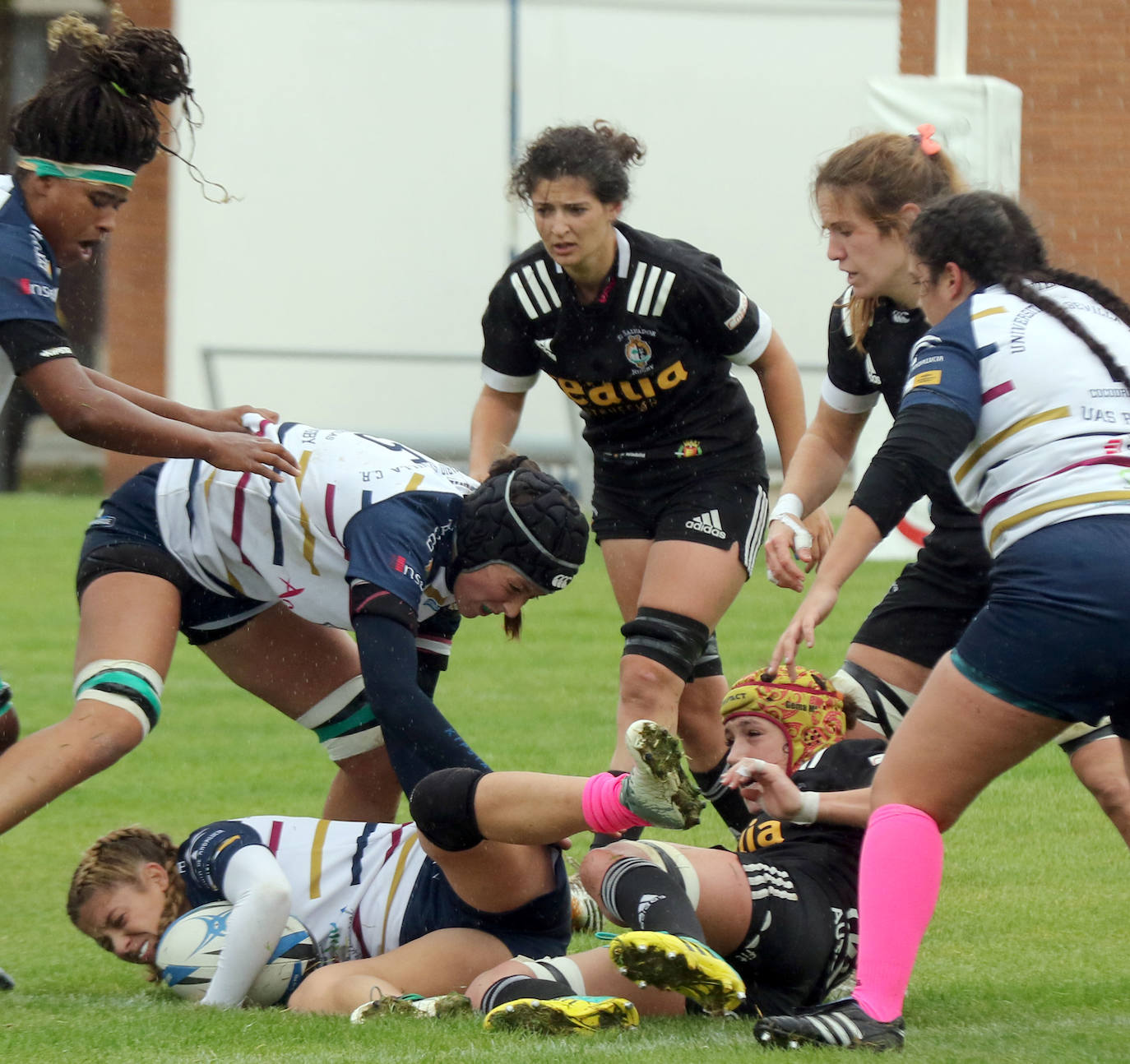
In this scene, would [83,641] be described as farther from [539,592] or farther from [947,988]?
[947,988]

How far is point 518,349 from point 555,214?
548mm

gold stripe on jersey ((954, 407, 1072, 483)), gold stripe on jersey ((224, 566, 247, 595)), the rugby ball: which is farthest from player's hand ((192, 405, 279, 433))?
gold stripe on jersey ((954, 407, 1072, 483))

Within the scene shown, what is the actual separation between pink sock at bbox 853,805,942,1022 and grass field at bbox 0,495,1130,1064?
13 cm

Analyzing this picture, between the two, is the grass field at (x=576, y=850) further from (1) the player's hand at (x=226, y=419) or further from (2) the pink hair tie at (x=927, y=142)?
(2) the pink hair tie at (x=927, y=142)

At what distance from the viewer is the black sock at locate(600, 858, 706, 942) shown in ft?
11.1

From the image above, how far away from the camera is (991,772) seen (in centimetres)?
320

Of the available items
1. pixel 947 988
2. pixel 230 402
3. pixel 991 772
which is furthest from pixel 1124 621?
pixel 230 402

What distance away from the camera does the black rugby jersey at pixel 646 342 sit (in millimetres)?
5125

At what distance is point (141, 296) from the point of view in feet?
60.3

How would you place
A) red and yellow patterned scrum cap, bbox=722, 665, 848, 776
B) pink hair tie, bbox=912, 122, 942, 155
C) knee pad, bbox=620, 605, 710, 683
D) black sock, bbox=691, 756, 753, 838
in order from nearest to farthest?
red and yellow patterned scrum cap, bbox=722, 665, 848, 776, pink hair tie, bbox=912, 122, 942, 155, knee pad, bbox=620, 605, 710, 683, black sock, bbox=691, 756, 753, 838

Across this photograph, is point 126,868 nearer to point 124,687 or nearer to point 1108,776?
point 124,687

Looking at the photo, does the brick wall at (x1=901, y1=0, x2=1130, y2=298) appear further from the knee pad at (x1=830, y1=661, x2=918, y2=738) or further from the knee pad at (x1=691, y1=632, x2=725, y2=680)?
the knee pad at (x1=830, y1=661, x2=918, y2=738)

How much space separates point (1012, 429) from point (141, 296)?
1627 centimetres

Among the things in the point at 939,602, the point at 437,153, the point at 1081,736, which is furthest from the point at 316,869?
the point at 437,153
